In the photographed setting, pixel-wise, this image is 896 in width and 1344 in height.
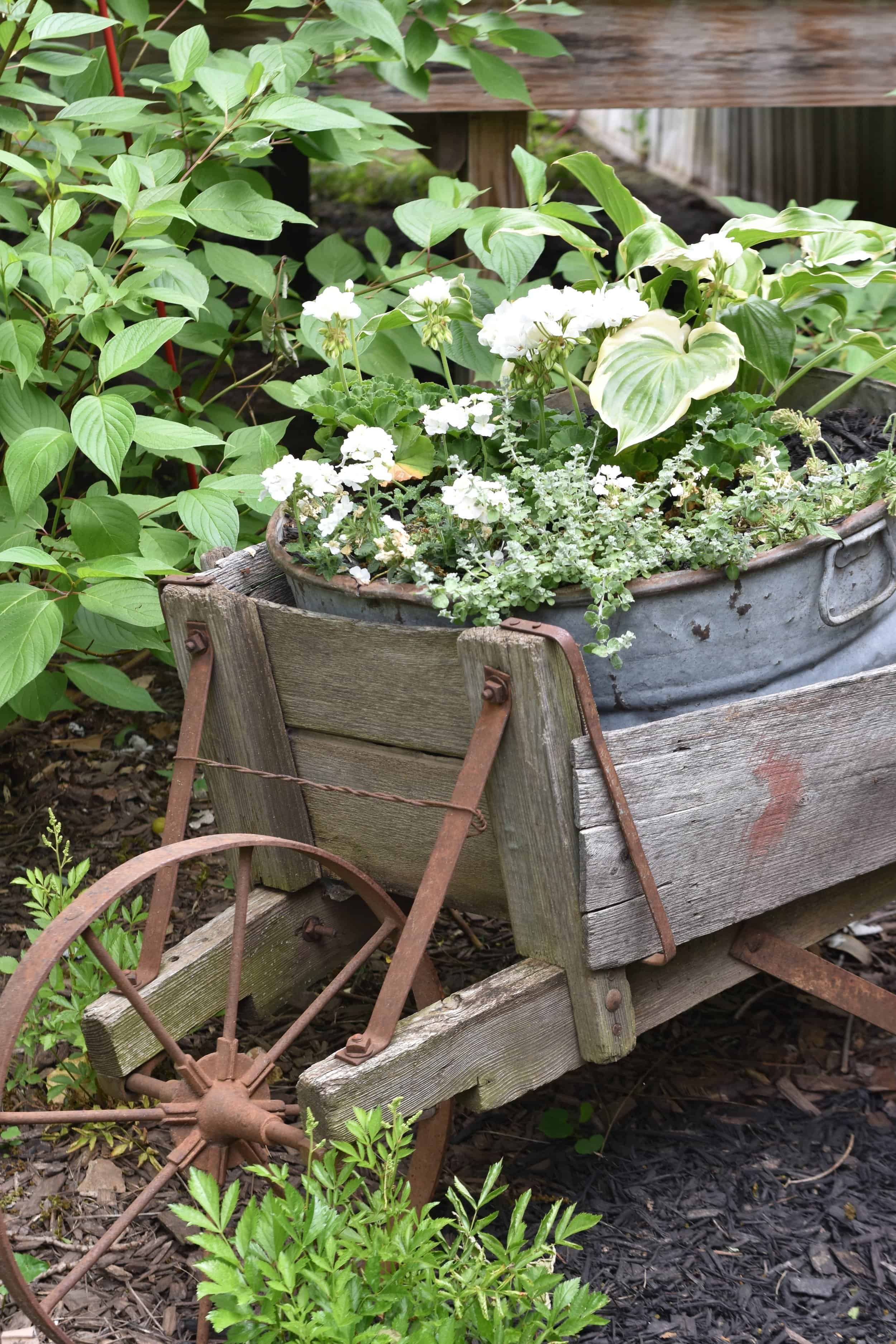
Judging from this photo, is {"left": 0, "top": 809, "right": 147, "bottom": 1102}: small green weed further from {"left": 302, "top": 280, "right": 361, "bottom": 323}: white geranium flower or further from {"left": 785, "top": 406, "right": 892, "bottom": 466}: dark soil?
{"left": 785, "top": 406, "right": 892, "bottom": 466}: dark soil

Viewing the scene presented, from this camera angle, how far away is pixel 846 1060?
2.03 meters

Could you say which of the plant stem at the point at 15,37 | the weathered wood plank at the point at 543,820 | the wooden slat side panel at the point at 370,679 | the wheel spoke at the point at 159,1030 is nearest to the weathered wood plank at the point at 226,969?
the wheel spoke at the point at 159,1030

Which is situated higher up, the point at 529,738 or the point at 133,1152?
the point at 529,738

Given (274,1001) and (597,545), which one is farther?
(274,1001)

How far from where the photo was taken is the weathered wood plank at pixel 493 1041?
1.32 meters

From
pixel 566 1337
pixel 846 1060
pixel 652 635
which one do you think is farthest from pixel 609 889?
pixel 846 1060

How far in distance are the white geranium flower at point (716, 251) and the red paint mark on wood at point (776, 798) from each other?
65 cm

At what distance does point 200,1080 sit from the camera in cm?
148

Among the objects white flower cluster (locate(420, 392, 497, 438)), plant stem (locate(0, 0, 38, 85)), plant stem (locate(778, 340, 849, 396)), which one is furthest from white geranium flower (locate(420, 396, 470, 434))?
plant stem (locate(0, 0, 38, 85))

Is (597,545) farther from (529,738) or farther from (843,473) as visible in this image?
(843,473)

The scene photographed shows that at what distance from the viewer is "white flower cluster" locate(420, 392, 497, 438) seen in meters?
1.53

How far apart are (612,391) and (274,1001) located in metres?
0.95

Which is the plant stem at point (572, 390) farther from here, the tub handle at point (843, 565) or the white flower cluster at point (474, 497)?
the tub handle at point (843, 565)

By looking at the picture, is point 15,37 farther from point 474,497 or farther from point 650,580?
point 650,580
